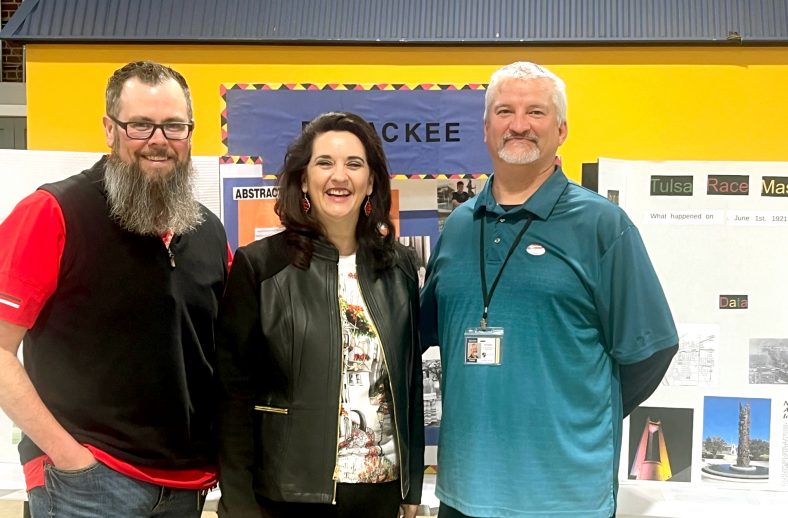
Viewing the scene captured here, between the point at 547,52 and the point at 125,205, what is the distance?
1.92 meters

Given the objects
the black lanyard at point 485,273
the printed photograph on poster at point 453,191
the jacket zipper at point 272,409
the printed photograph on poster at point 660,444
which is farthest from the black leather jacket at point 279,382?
the printed photograph on poster at point 660,444

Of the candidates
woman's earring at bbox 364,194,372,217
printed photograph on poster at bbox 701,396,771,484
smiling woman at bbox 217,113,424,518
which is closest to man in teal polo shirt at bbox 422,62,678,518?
smiling woman at bbox 217,113,424,518

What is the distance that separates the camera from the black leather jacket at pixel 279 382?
1.64 m

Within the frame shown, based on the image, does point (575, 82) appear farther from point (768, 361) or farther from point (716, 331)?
point (768, 361)

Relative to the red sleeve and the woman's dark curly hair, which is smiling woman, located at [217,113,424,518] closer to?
the woman's dark curly hair

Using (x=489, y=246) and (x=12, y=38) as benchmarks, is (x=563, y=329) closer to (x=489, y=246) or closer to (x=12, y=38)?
(x=489, y=246)

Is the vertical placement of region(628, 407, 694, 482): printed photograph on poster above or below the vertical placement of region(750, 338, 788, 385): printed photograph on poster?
below

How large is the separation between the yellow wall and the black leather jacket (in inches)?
59.8

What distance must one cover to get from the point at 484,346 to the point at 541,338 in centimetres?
14

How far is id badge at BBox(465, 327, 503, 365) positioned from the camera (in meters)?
1.75

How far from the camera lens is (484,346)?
69.2 inches

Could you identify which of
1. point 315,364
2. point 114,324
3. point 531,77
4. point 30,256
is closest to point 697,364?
point 531,77

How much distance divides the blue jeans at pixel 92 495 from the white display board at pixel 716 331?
6.10 ft

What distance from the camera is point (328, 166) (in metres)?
1.75
